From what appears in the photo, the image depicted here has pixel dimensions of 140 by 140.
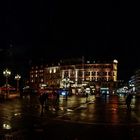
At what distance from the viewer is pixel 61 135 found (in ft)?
55.8

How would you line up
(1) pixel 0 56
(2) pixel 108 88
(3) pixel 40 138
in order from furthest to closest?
(2) pixel 108 88 → (1) pixel 0 56 → (3) pixel 40 138

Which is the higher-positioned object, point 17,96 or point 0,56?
point 0,56

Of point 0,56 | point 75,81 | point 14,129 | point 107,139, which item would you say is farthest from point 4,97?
point 75,81

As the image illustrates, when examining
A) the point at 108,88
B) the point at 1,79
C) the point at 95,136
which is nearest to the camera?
the point at 95,136

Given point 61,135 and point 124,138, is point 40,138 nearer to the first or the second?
point 61,135

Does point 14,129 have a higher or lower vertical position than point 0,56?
lower

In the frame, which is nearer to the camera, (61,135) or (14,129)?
(61,135)

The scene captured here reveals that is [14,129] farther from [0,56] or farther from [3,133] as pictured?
[0,56]

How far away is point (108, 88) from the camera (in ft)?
648

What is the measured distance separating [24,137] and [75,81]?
601ft

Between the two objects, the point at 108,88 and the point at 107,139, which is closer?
the point at 107,139

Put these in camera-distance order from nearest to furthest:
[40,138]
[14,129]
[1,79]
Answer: [40,138] < [14,129] < [1,79]

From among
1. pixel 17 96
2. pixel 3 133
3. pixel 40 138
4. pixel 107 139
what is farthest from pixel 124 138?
pixel 17 96

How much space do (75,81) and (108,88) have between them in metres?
18.3
